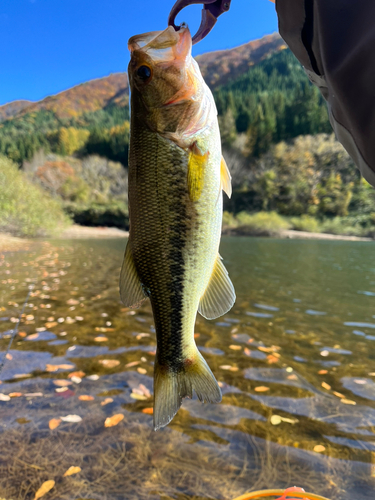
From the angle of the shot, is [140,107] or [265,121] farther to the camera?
[265,121]

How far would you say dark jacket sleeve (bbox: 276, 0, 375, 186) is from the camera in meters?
0.79

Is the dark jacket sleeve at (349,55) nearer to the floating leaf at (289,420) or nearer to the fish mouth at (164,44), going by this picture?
the fish mouth at (164,44)

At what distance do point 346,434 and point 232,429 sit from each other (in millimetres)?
1170

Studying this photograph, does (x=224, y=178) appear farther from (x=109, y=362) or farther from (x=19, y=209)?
(x=19, y=209)

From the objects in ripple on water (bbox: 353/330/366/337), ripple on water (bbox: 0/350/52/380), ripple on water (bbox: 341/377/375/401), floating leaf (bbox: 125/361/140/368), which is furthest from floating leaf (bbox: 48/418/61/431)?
ripple on water (bbox: 353/330/366/337)

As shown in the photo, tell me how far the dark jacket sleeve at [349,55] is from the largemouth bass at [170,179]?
1.65 ft

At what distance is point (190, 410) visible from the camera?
368 centimetres

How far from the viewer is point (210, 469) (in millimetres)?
2826

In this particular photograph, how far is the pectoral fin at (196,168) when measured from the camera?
1.37m

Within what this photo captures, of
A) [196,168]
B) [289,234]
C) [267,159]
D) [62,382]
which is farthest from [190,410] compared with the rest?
[267,159]

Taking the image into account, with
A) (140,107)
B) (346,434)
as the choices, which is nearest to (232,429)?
(346,434)

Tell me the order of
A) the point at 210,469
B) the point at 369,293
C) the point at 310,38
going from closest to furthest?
the point at 310,38, the point at 210,469, the point at 369,293

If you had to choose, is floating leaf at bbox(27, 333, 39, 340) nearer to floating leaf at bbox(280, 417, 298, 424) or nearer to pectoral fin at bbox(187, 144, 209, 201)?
floating leaf at bbox(280, 417, 298, 424)

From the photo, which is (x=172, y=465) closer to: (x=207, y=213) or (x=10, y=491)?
(x=10, y=491)
